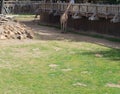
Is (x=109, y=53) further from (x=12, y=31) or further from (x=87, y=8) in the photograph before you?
(x=87, y=8)

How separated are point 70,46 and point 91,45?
1357 millimetres

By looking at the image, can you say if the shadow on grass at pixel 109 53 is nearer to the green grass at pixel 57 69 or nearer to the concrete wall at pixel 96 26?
the green grass at pixel 57 69

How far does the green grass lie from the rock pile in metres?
2.27

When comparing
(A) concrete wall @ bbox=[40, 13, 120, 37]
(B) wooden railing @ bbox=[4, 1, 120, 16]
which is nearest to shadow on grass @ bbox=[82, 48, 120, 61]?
(B) wooden railing @ bbox=[4, 1, 120, 16]

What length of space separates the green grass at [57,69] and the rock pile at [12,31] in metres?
2.27

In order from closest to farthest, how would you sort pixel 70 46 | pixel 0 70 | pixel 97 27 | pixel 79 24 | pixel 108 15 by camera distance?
1. pixel 0 70
2. pixel 70 46
3. pixel 108 15
4. pixel 97 27
5. pixel 79 24

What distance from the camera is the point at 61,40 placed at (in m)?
25.9

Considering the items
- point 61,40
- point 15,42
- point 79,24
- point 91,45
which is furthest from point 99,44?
point 79,24

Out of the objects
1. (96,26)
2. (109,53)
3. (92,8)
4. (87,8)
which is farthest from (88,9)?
(109,53)

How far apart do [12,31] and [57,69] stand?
930cm

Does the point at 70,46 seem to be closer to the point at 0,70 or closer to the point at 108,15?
the point at 108,15

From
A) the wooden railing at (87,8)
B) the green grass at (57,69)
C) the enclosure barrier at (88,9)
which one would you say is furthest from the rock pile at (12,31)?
the wooden railing at (87,8)

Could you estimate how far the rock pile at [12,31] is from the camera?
24.4 meters

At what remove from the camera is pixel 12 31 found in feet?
81.1
